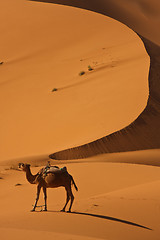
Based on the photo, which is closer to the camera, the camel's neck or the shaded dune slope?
the camel's neck

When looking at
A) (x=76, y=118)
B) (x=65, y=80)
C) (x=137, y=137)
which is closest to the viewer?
(x=137, y=137)

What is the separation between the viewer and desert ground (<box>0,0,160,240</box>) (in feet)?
29.6

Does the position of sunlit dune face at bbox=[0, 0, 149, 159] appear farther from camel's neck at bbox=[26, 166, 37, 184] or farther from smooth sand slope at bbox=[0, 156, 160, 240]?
camel's neck at bbox=[26, 166, 37, 184]

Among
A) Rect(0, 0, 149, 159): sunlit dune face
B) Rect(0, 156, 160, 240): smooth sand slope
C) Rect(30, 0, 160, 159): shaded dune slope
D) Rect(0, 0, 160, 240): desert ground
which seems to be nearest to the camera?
Rect(0, 156, 160, 240): smooth sand slope

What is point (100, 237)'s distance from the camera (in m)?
7.71

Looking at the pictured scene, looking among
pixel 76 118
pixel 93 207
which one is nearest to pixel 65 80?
pixel 76 118

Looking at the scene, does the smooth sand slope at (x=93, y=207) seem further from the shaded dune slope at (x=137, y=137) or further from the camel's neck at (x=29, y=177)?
the shaded dune slope at (x=137, y=137)

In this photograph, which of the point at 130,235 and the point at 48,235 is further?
the point at 130,235

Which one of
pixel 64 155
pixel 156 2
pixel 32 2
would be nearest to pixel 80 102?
pixel 64 155

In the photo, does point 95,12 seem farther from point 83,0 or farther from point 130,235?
point 130,235

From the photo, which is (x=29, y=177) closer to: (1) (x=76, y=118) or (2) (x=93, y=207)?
(2) (x=93, y=207)

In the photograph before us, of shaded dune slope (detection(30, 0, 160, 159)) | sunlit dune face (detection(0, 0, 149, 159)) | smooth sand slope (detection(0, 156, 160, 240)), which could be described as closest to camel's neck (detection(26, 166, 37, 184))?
smooth sand slope (detection(0, 156, 160, 240))

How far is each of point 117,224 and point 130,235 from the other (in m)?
0.56

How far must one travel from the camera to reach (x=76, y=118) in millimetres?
20328
